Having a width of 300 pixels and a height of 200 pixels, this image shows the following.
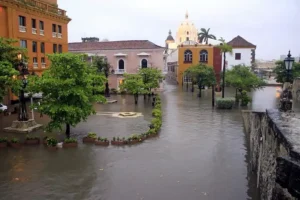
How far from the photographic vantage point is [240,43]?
5481 centimetres

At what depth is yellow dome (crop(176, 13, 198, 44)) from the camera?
83.6 m

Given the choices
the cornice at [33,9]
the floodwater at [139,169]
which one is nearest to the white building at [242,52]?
the cornice at [33,9]

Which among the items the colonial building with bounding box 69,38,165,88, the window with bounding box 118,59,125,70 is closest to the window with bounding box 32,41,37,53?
the colonial building with bounding box 69,38,165,88

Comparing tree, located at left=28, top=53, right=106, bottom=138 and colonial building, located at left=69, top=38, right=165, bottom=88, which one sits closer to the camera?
tree, located at left=28, top=53, right=106, bottom=138

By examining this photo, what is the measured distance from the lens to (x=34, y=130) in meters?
18.8

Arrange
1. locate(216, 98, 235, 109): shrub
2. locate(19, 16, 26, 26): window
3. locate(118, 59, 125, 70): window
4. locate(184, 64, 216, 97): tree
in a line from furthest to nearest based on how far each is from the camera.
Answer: locate(118, 59, 125, 70): window, locate(184, 64, 216, 97): tree, locate(19, 16, 26, 26): window, locate(216, 98, 235, 109): shrub

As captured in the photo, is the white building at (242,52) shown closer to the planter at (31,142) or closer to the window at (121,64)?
the window at (121,64)

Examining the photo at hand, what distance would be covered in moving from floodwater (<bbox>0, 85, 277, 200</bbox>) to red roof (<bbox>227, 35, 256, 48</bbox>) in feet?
126

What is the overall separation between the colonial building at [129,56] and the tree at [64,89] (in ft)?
96.7

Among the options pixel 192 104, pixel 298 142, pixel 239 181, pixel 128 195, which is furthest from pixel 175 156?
pixel 192 104

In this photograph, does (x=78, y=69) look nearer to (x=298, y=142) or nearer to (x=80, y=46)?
(x=298, y=142)

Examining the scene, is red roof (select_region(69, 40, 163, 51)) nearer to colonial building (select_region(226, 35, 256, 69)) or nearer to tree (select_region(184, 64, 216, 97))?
tree (select_region(184, 64, 216, 97))

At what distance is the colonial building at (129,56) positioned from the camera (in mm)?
45875

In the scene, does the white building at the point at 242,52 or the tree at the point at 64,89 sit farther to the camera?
the white building at the point at 242,52
